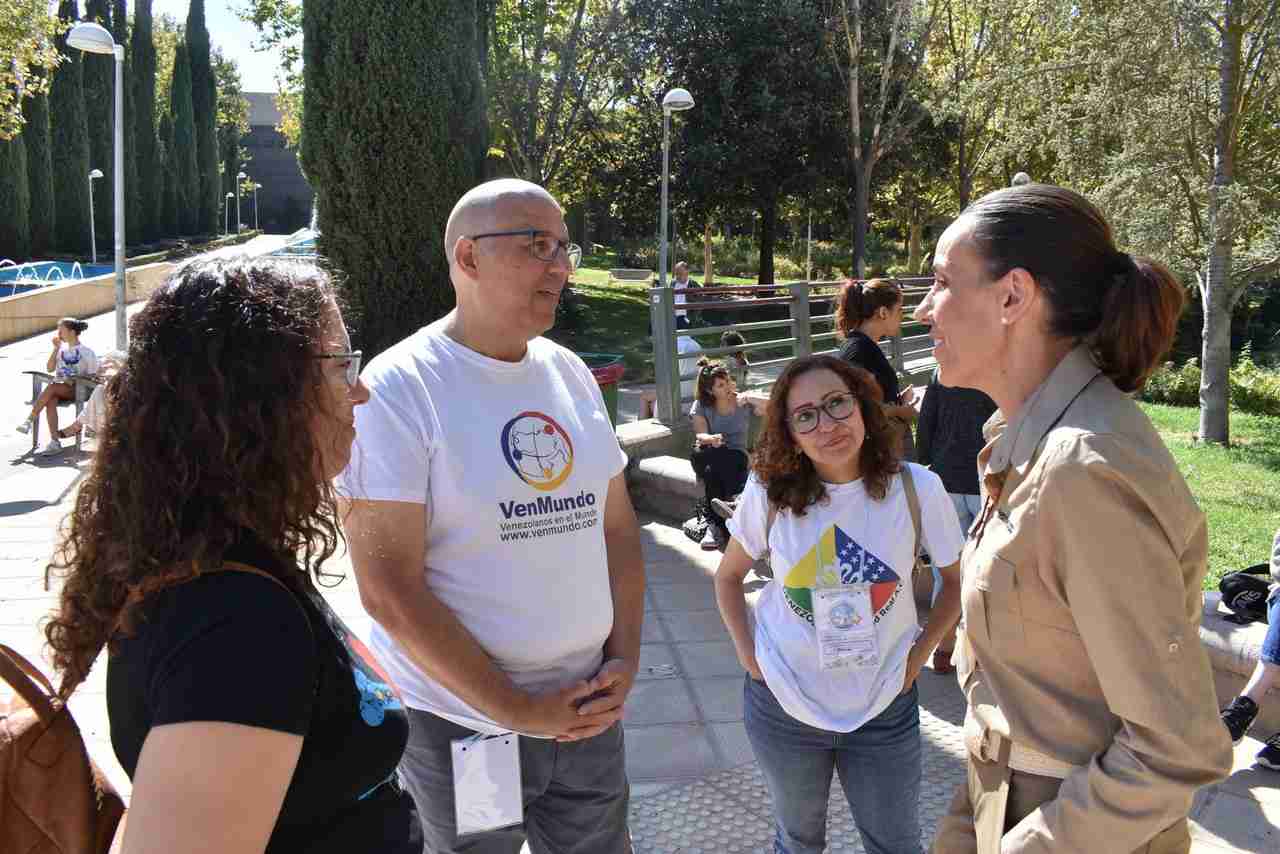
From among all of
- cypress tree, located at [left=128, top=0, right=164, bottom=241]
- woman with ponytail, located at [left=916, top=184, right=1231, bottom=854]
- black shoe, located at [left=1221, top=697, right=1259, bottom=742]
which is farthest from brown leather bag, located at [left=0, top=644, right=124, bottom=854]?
cypress tree, located at [left=128, top=0, right=164, bottom=241]

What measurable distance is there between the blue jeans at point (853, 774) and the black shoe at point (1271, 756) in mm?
2101

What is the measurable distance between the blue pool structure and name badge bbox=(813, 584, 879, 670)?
1139 inches

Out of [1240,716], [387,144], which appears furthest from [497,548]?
[387,144]

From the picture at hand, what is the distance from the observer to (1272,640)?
3.85 metres

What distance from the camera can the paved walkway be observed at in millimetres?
3520

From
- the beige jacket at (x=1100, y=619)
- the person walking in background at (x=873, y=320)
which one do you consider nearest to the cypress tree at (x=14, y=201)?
the person walking in background at (x=873, y=320)

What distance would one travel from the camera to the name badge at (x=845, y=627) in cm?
253

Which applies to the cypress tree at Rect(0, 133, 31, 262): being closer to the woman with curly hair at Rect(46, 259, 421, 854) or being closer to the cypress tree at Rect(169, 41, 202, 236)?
the cypress tree at Rect(169, 41, 202, 236)

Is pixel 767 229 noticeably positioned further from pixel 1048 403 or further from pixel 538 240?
pixel 1048 403

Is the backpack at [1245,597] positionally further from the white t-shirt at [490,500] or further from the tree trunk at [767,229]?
the tree trunk at [767,229]

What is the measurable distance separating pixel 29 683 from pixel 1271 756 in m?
4.15

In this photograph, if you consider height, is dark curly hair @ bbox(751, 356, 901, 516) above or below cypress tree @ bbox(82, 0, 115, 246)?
below

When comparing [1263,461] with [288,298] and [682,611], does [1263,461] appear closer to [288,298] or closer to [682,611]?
[682,611]

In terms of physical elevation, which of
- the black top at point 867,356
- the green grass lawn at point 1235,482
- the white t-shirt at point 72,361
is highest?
the black top at point 867,356
